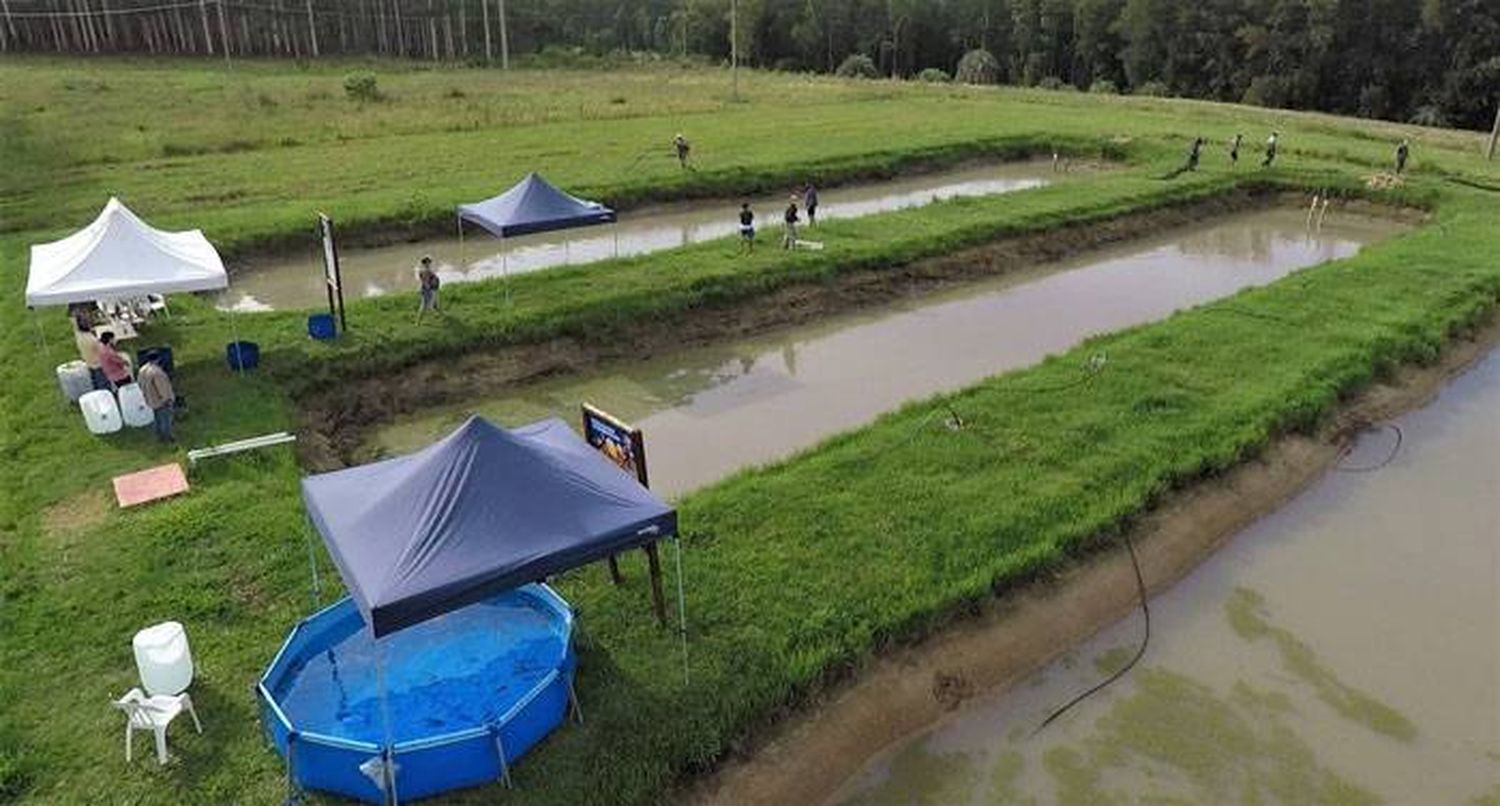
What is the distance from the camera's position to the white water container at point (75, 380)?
49.5 feet

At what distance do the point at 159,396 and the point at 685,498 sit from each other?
7.50m

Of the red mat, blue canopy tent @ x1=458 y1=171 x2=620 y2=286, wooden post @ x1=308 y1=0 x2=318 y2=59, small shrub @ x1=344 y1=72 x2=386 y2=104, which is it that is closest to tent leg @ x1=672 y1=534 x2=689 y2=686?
the red mat

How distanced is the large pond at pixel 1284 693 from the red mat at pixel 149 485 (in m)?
9.34

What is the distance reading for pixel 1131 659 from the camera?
1130cm

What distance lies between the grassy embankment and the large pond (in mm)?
1271

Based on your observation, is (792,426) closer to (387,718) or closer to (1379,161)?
(387,718)

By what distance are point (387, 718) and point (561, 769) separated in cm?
154

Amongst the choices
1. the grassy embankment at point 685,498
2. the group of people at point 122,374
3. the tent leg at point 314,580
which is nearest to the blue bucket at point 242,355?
the grassy embankment at point 685,498

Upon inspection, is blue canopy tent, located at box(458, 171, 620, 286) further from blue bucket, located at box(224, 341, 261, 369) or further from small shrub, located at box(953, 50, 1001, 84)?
small shrub, located at box(953, 50, 1001, 84)

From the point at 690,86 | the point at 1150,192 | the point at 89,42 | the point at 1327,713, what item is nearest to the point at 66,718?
the point at 1327,713

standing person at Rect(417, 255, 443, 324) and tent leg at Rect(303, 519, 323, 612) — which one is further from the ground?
standing person at Rect(417, 255, 443, 324)

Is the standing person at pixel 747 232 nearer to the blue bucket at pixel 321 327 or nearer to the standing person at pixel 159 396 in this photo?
the blue bucket at pixel 321 327

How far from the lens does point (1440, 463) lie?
15.8 meters

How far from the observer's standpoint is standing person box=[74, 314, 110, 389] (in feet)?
50.3
